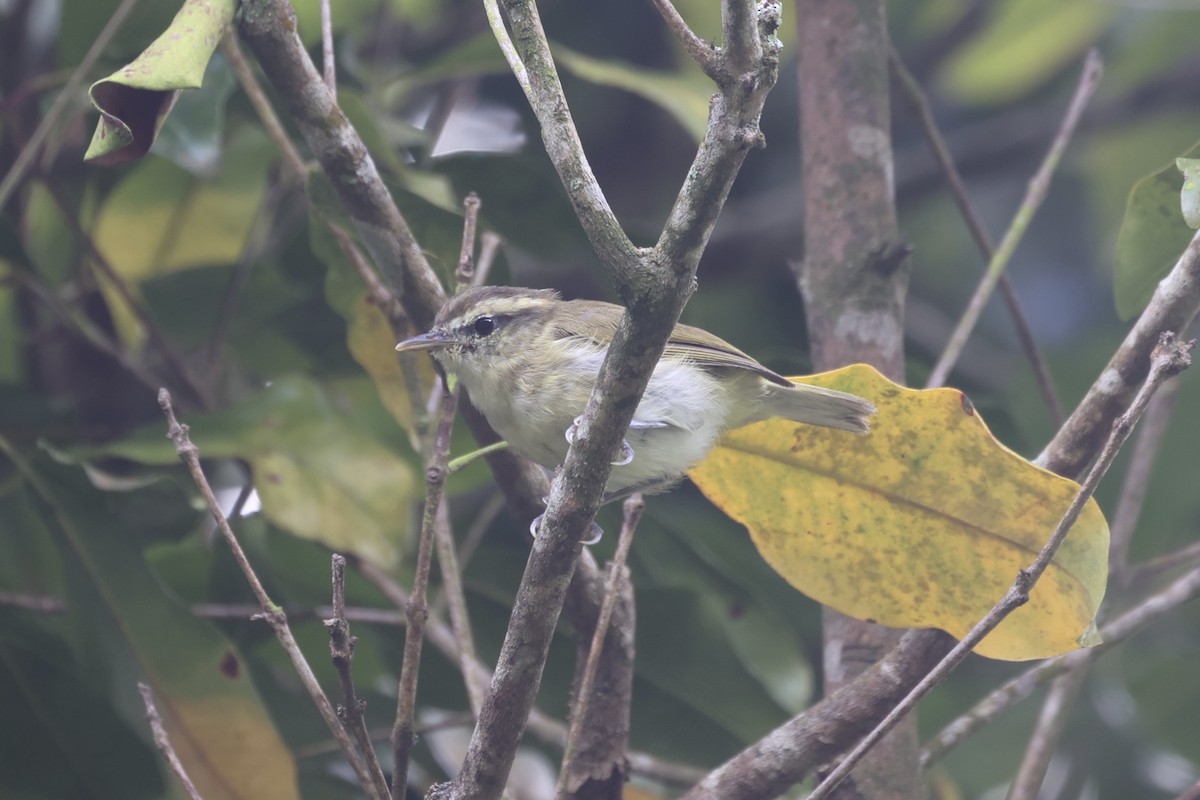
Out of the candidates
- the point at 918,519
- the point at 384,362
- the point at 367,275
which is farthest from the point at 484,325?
the point at 918,519

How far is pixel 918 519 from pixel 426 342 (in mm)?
1075

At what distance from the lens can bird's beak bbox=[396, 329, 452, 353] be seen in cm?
254

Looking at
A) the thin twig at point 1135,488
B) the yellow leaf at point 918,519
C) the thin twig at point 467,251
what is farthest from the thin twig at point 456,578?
the thin twig at point 1135,488

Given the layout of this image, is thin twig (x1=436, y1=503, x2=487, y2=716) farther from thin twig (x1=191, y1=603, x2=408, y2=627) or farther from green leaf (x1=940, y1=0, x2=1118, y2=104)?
green leaf (x1=940, y1=0, x2=1118, y2=104)

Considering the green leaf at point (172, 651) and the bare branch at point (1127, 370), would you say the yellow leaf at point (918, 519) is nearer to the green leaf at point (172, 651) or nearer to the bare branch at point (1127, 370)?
the bare branch at point (1127, 370)

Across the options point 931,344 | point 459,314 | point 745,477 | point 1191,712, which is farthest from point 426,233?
point 1191,712

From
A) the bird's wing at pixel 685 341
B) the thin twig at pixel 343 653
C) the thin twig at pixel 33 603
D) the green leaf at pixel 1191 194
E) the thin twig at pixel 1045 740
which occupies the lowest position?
the thin twig at pixel 33 603

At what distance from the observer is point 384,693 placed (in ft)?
10.9

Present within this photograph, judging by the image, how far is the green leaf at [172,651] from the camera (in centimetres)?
257

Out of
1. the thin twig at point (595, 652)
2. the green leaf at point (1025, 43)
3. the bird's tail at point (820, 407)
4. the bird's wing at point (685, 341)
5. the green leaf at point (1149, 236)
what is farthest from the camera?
the green leaf at point (1025, 43)

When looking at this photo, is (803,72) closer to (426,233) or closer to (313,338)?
(426,233)

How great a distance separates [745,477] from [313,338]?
4.85 ft

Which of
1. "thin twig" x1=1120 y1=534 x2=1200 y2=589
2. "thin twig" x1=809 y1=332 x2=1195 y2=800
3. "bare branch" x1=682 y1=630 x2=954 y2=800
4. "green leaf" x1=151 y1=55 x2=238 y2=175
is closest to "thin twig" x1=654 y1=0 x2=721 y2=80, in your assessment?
"thin twig" x1=809 y1=332 x2=1195 y2=800

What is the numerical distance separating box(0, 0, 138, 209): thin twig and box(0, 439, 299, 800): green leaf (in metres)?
0.71
